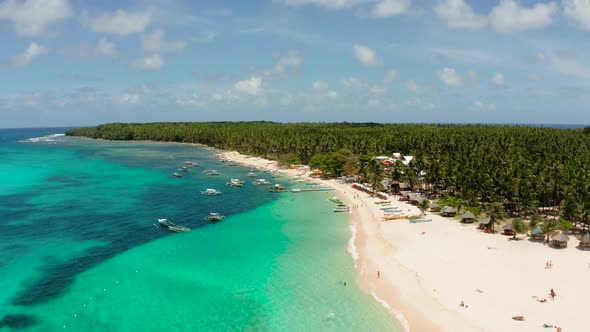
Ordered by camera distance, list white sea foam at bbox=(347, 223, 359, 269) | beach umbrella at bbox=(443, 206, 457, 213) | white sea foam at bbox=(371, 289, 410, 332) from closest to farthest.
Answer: white sea foam at bbox=(371, 289, 410, 332) < white sea foam at bbox=(347, 223, 359, 269) < beach umbrella at bbox=(443, 206, 457, 213)

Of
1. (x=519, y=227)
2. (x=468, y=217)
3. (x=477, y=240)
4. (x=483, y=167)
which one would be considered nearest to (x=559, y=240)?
(x=519, y=227)

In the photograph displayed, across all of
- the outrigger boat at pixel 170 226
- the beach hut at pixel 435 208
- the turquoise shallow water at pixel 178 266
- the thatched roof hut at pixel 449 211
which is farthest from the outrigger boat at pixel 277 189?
the thatched roof hut at pixel 449 211

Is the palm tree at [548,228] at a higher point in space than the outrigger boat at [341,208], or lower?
higher

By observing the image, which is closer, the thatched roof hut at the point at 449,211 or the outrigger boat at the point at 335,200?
the thatched roof hut at the point at 449,211

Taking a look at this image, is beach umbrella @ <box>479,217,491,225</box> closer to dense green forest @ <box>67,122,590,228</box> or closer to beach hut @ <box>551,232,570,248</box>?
dense green forest @ <box>67,122,590,228</box>

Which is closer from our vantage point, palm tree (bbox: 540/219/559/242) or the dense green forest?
palm tree (bbox: 540/219/559/242)

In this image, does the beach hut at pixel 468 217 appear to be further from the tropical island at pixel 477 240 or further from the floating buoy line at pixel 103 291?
the floating buoy line at pixel 103 291

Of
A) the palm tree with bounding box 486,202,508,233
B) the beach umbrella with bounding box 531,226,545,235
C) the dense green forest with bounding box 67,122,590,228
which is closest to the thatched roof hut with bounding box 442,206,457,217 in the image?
the dense green forest with bounding box 67,122,590,228
